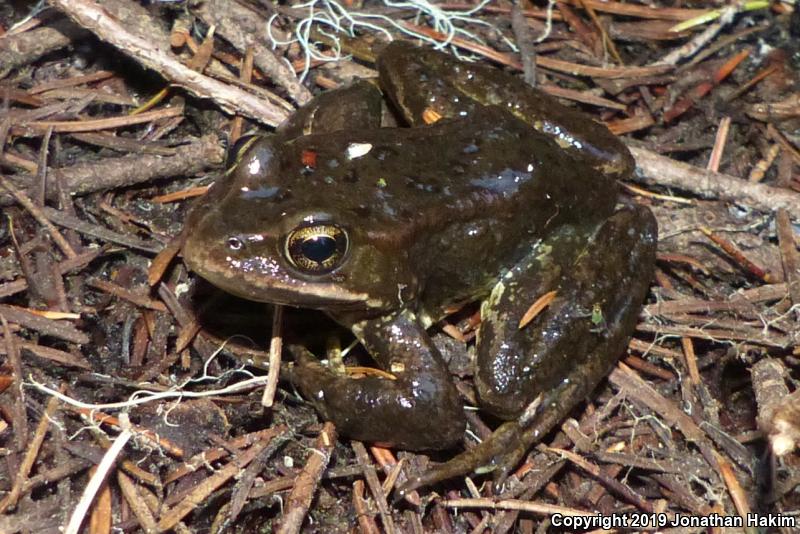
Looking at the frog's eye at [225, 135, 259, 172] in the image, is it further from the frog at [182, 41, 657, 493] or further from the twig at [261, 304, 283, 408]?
the twig at [261, 304, 283, 408]

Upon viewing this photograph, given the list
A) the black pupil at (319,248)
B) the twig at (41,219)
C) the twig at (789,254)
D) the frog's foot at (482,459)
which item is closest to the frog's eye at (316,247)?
the black pupil at (319,248)

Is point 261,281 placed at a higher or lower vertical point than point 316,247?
lower

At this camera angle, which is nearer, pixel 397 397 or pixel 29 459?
pixel 29 459

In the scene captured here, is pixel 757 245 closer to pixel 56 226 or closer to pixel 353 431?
pixel 353 431

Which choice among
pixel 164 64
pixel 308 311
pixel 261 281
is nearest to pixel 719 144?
pixel 308 311

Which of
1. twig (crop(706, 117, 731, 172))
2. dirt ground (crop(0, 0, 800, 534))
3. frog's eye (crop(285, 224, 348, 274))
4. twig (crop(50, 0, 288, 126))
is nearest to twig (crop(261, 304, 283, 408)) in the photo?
dirt ground (crop(0, 0, 800, 534))

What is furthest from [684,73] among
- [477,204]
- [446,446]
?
[446,446]

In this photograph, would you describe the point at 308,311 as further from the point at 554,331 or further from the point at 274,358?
the point at 554,331
